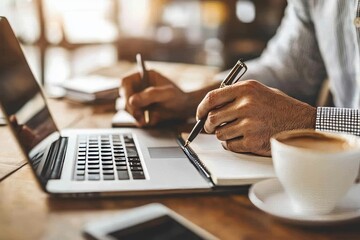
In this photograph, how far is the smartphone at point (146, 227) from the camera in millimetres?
540

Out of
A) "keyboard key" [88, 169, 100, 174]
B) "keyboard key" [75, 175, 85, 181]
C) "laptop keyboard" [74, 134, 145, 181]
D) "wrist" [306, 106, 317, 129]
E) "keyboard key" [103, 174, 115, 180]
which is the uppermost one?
"wrist" [306, 106, 317, 129]

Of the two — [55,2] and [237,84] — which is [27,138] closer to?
[237,84]

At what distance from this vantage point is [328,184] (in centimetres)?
58

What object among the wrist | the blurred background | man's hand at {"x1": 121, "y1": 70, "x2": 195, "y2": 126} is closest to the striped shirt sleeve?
the wrist

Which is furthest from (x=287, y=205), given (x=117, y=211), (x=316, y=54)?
(x=316, y=54)

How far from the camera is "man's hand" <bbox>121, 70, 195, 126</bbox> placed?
1.04 meters

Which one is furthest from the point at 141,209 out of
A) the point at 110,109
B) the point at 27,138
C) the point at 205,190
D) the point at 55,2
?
the point at 55,2

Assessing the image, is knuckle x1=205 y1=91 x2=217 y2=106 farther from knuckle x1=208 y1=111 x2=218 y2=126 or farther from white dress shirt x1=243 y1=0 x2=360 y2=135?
white dress shirt x1=243 y1=0 x2=360 y2=135

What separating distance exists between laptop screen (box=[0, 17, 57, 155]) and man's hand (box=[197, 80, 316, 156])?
0.85 feet

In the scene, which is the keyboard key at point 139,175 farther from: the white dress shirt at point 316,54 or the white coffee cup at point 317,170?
the white dress shirt at point 316,54

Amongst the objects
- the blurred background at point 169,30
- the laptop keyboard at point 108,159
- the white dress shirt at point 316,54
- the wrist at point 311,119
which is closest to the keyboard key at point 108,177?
the laptop keyboard at point 108,159

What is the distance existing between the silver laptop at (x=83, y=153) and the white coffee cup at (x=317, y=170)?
0.41 ft

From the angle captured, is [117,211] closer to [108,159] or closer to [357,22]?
[108,159]

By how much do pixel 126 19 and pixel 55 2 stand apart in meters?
0.57
